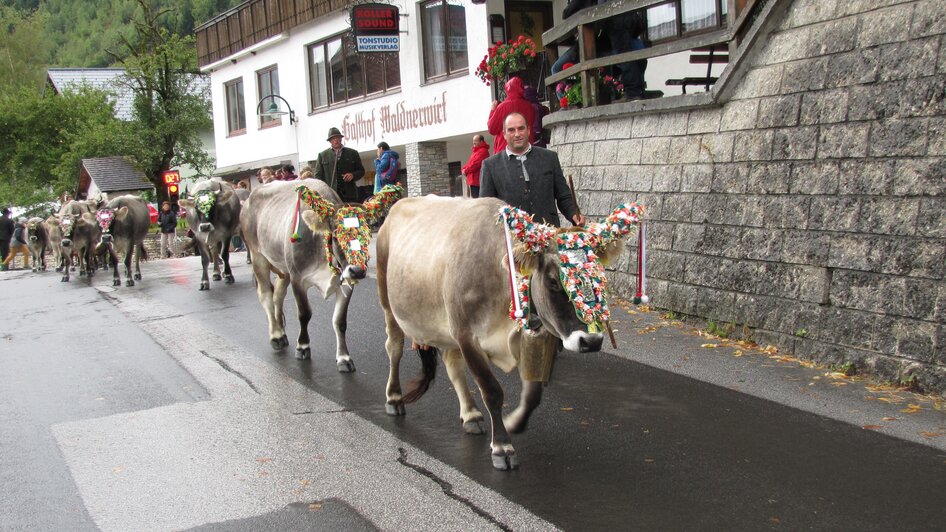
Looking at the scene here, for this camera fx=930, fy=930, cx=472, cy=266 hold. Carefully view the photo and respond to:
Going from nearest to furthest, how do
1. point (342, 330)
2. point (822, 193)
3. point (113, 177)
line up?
point (822, 193) → point (342, 330) → point (113, 177)

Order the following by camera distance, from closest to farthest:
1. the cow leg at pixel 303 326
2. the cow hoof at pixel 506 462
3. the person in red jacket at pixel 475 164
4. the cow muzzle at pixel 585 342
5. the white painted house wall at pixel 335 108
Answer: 1. the cow muzzle at pixel 585 342
2. the cow hoof at pixel 506 462
3. the cow leg at pixel 303 326
4. the person in red jacket at pixel 475 164
5. the white painted house wall at pixel 335 108

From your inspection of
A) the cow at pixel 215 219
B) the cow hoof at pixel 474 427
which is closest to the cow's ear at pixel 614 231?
the cow hoof at pixel 474 427

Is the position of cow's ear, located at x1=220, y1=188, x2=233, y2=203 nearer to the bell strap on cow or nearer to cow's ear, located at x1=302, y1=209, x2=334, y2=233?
the bell strap on cow

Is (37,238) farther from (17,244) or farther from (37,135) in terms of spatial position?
(37,135)

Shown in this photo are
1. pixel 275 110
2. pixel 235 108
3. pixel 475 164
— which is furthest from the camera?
pixel 235 108

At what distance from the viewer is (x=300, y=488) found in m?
5.71

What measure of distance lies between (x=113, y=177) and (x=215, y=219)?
112ft

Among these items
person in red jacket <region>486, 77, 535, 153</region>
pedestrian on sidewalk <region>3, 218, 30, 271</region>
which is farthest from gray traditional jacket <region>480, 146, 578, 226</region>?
pedestrian on sidewalk <region>3, 218, 30, 271</region>

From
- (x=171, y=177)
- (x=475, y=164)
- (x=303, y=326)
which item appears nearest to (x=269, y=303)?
(x=303, y=326)

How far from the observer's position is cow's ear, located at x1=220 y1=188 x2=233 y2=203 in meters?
17.4

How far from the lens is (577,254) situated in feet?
17.7

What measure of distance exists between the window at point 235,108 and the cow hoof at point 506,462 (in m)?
31.4

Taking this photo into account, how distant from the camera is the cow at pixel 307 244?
872 centimetres

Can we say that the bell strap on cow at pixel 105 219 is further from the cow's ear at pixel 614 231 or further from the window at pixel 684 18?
the cow's ear at pixel 614 231
